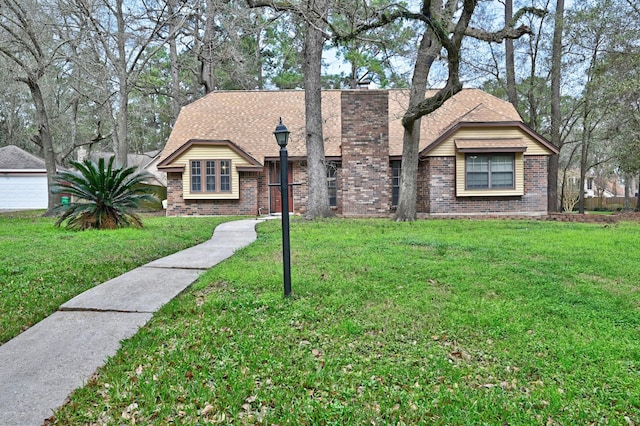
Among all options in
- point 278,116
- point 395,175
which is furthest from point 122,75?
point 395,175

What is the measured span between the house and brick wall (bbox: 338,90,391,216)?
4 centimetres

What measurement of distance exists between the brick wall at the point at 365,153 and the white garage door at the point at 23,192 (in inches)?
762

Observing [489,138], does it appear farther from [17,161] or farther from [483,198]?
[17,161]

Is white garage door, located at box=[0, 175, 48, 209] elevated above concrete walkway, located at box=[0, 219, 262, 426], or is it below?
above

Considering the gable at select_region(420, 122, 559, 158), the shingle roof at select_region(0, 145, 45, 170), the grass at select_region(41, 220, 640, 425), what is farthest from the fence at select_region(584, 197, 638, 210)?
the shingle roof at select_region(0, 145, 45, 170)

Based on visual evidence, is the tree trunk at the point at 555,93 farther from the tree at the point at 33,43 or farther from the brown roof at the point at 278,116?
the tree at the point at 33,43

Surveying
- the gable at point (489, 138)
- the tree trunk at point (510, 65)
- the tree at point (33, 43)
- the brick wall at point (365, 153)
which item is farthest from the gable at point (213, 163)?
the tree trunk at point (510, 65)

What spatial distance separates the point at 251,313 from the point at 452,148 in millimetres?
13852

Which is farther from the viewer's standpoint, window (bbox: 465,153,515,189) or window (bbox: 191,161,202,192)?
window (bbox: 191,161,202,192)

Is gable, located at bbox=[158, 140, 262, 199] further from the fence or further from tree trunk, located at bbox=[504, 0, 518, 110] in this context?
the fence

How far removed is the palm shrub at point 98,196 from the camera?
9609 mm

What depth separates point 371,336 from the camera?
3572 millimetres

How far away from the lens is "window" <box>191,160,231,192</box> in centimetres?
1694

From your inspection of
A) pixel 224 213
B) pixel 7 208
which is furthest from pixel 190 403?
pixel 7 208
